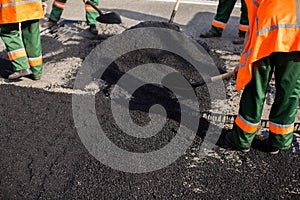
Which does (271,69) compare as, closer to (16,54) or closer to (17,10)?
(17,10)

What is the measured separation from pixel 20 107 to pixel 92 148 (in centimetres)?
106

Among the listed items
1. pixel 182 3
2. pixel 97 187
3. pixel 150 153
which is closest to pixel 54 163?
pixel 97 187

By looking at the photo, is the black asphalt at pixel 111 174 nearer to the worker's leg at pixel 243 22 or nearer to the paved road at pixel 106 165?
the paved road at pixel 106 165

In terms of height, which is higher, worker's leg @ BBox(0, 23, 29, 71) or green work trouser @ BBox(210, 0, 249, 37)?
green work trouser @ BBox(210, 0, 249, 37)

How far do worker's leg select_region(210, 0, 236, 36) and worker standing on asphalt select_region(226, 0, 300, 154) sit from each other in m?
2.33

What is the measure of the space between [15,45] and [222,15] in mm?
2984

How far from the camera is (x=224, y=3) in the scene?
17.0ft

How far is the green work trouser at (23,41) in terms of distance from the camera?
4016 millimetres

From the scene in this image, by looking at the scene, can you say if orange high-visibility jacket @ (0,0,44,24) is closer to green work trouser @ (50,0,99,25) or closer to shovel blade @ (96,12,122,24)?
shovel blade @ (96,12,122,24)

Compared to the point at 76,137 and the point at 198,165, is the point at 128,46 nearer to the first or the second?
the point at 76,137

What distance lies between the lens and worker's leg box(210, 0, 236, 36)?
520cm

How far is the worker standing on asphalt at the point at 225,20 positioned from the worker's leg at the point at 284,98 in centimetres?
246

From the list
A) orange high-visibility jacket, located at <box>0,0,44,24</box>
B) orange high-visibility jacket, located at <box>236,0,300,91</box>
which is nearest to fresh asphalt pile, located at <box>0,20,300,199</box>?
orange high-visibility jacket, located at <box>0,0,44,24</box>

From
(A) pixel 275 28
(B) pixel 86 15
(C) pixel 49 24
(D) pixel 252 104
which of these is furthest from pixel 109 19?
(A) pixel 275 28
